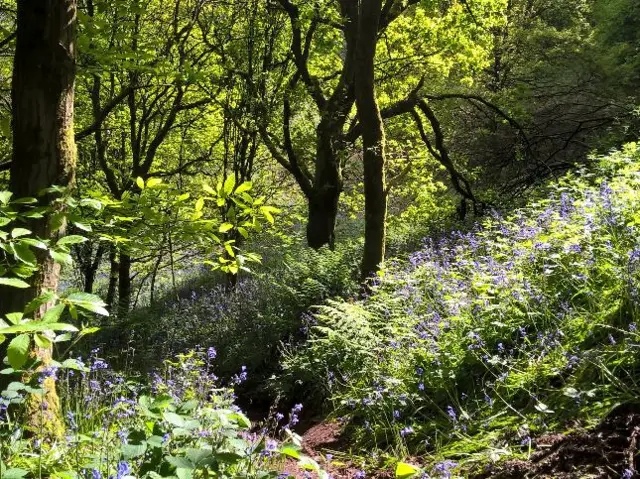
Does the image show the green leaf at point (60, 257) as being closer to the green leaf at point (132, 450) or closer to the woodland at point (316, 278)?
the woodland at point (316, 278)

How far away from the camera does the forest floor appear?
110 inches

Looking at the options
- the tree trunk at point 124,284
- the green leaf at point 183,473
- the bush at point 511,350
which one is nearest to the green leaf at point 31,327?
the green leaf at point 183,473

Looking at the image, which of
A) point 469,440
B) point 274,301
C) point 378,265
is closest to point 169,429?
point 469,440

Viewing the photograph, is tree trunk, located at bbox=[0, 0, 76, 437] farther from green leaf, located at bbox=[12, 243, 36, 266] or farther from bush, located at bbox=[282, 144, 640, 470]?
bush, located at bbox=[282, 144, 640, 470]

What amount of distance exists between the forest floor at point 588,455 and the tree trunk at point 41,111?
1927mm

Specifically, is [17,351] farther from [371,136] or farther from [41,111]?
[371,136]

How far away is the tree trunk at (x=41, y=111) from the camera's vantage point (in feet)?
11.2

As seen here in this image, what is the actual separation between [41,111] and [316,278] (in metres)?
5.45

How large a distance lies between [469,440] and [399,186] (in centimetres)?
1266

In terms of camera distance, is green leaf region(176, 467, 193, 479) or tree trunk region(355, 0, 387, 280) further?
tree trunk region(355, 0, 387, 280)

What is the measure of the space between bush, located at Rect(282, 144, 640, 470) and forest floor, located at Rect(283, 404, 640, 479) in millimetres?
137

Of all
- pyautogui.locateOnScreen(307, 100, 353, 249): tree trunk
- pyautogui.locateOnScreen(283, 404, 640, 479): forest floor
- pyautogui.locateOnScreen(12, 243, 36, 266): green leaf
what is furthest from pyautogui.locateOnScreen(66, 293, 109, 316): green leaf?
pyautogui.locateOnScreen(307, 100, 353, 249): tree trunk

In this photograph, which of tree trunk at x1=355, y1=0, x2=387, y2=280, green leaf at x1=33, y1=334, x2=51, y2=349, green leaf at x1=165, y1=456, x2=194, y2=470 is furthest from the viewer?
tree trunk at x1=355, y1=0, x2=387, y2=280

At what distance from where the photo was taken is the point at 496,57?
20.3 m
